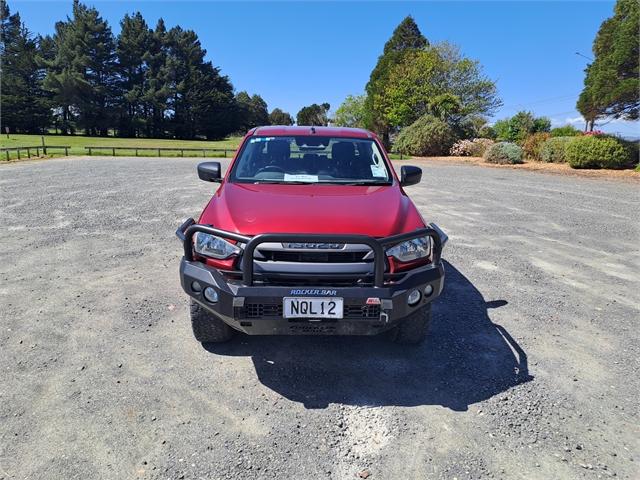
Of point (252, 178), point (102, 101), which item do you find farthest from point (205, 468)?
point (102, 101)

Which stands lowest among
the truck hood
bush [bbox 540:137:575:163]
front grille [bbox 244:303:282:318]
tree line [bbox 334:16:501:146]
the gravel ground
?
the gravel ground

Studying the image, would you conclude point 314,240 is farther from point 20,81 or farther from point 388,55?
point 20,81

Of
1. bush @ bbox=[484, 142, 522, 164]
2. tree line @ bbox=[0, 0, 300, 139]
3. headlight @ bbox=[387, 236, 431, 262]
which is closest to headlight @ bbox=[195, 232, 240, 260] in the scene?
headlight @ bbox=[387, 236, 431, 262]

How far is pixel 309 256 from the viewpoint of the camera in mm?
2840

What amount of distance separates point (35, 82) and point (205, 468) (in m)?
83.7

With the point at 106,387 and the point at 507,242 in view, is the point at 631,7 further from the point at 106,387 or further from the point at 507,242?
the point at 106,387

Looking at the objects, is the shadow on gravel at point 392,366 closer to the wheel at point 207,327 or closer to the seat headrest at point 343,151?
the wheel at point 207,327

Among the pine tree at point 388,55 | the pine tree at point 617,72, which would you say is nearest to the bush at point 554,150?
the pine tree at point 617,72

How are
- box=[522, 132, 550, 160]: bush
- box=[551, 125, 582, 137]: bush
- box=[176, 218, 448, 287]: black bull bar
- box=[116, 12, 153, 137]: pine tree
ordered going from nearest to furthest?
box=[176, 218, 448, 287]: black bull bar → box=[522, 132, 550, 160]: bush → box=[551, 125, 582, 137]: bush → box=[116, 12, 153, 137]: pine tree

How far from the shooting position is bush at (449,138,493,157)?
90.6 ft

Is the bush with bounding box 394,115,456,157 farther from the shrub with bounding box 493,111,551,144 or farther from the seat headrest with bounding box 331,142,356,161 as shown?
the seat headrest with bounding box 331,142,356,161

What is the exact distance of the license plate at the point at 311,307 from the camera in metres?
2.68

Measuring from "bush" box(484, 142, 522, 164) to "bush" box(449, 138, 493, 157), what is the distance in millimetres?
3754

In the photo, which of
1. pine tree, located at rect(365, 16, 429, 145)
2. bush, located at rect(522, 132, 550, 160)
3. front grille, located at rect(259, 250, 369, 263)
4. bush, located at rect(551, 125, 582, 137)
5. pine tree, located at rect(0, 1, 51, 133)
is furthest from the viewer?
pine tree, located at rect(0, 1, 51, 133)
